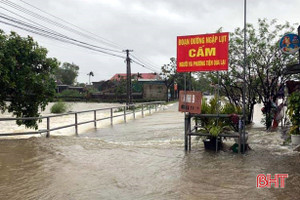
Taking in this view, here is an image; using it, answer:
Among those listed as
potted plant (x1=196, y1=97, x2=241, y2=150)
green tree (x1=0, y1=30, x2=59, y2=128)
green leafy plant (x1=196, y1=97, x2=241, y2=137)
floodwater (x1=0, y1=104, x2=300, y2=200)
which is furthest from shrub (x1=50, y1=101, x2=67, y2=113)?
potted plant (x1=196, y1=97, x2=241, y2=150)

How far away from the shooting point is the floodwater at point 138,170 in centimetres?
448

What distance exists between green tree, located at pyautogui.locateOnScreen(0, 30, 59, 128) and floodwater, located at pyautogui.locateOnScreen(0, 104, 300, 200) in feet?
4.18

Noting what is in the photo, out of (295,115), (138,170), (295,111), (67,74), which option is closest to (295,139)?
(295,115)

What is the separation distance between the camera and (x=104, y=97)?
61688 mm

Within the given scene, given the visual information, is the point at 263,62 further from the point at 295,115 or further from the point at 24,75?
the point at 24,75

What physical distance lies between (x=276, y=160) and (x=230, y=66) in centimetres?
634

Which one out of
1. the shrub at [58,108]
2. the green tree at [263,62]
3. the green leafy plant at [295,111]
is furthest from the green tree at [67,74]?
the green leafy plant at [295,111]

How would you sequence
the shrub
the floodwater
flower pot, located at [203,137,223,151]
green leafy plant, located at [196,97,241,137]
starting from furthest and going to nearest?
1. the shrub
2. flower pot, located at [203,137,223,151]
3. green leafy plant, located at [196,97,241,137]
4. the floodwater

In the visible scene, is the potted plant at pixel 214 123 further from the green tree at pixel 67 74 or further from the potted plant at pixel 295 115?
the green tree at pixel 67 74

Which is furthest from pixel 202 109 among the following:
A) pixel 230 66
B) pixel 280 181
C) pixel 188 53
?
pixel 230 66

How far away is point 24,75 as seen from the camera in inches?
347

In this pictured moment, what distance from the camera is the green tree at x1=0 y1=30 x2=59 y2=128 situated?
8.34 meters

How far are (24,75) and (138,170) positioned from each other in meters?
5.18

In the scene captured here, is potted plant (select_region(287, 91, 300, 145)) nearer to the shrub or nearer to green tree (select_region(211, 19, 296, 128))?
green tree (select_region(211, 19, 296, 128))
